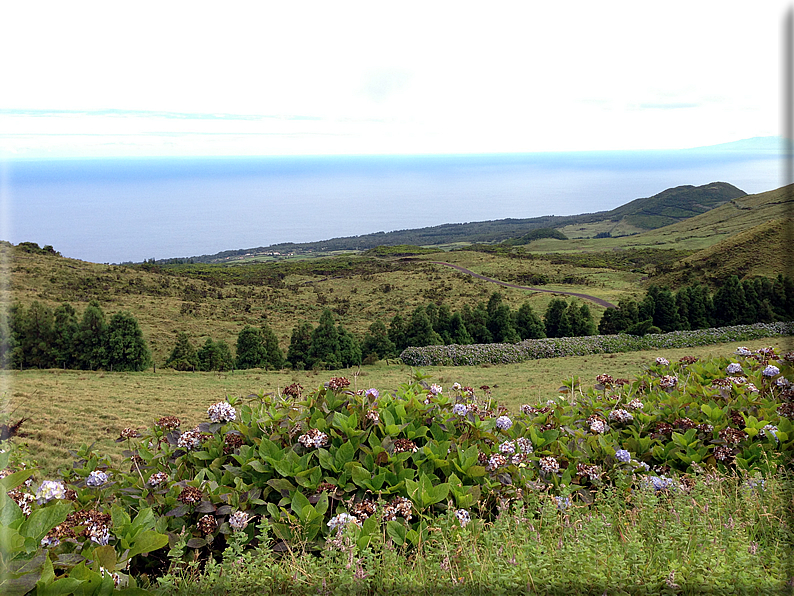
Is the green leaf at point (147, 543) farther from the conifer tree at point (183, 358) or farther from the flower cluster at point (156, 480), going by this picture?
the conifer tree at point (183, 358)

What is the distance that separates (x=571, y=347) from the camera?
81.2 feet

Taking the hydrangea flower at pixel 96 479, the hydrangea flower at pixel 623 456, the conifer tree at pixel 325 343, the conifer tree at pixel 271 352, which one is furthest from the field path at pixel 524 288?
the hydrangea flower at pixel 96 479

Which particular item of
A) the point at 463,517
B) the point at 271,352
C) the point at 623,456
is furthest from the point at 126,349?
the point at 623,456

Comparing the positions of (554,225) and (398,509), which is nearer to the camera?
(398,509)

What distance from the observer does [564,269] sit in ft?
193

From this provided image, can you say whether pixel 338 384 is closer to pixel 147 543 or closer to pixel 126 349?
pixel 147 543

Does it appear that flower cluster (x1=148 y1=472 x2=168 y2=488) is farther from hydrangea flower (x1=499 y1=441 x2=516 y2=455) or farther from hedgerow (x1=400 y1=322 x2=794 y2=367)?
hedgerow (x1=400 y1=322 x2=794 y2=367)

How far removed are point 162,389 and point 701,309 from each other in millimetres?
29299

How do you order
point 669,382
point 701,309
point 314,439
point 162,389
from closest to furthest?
point 314,439 → point 669,382 → point 162,389 → point 701,309

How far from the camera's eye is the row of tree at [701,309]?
1083 inches

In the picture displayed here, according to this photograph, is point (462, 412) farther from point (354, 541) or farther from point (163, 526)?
point (163, 526)

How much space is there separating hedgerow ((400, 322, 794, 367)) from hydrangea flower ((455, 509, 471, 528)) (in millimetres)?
22022

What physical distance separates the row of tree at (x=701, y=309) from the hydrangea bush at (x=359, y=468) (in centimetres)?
2744

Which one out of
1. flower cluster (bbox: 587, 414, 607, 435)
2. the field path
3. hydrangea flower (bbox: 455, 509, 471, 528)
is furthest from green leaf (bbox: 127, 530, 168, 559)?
the field path
